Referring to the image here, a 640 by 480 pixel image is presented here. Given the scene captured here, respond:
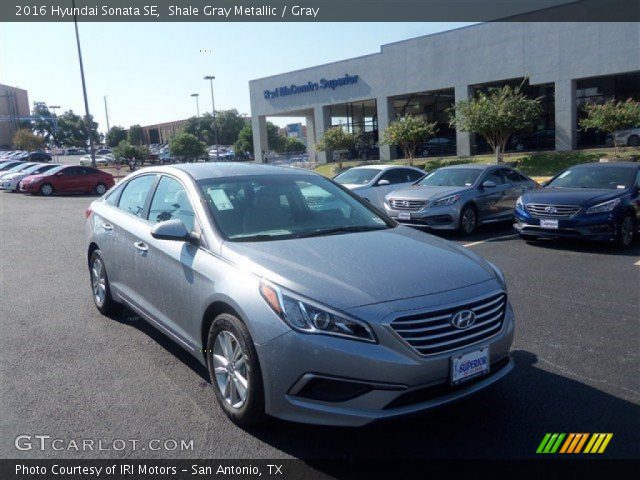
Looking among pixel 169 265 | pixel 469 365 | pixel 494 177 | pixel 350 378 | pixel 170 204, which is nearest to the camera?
pixel 350 378

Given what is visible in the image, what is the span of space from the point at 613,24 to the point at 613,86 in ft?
14.0

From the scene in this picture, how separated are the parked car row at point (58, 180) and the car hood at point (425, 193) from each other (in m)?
19.7

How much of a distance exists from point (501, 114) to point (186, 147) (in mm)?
31658

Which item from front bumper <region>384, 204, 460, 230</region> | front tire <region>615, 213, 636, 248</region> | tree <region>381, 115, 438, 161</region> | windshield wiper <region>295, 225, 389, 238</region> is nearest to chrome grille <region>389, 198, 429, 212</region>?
front bumper <region>384, 204, 460, 230</region>

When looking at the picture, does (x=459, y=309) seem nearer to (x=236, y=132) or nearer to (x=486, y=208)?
(x=486, y=208)

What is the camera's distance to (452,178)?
41.2ft

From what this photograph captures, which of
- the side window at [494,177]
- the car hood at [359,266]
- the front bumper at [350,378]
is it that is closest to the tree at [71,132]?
the side window at [494,177]

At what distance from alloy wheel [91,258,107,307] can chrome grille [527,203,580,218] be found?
7.10 meters

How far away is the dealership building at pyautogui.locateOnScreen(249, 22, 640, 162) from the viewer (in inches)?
1117

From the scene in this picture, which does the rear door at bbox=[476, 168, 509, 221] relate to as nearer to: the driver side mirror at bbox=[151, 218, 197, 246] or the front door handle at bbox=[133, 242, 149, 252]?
the front door handle at bbox=[133, 242, 149, 252]

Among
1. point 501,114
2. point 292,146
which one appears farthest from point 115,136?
point 501,114

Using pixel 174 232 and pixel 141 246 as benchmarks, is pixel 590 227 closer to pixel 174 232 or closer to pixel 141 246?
pixel 141 246

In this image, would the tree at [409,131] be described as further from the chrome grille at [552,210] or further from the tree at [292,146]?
the tree at [292,146]

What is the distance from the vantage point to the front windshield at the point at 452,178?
1228cm
